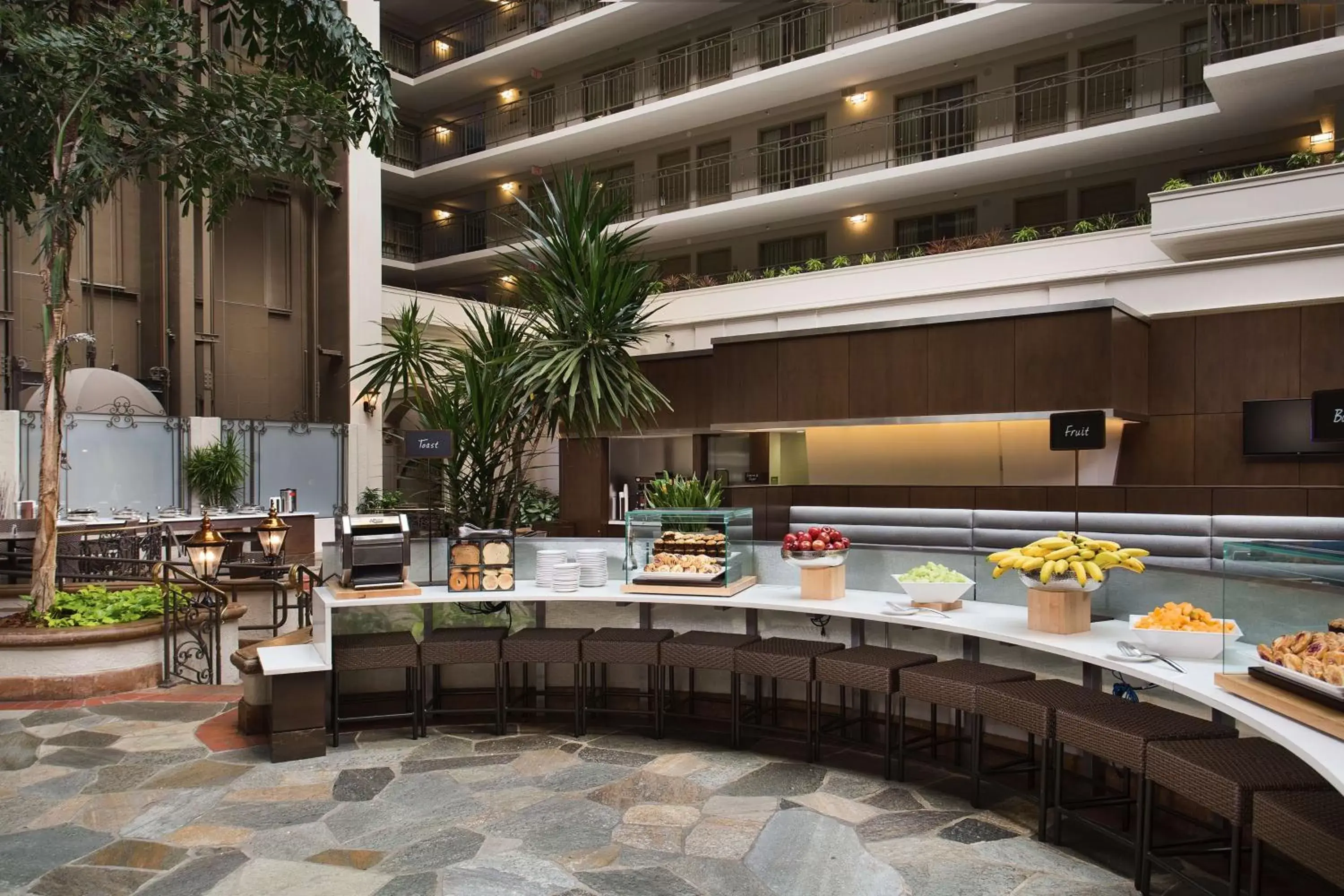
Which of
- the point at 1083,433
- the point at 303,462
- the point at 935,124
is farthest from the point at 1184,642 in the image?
the point at 935,124

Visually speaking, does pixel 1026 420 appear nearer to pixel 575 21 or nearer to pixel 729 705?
pixel 729 705

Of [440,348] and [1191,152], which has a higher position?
[1191,152]

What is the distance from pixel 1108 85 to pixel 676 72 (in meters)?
8.34

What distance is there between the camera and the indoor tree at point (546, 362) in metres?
6.58

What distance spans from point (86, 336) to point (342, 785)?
5.47 m

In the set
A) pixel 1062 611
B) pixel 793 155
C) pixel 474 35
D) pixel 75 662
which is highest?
pixel 474 35

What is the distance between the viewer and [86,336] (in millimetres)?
7812

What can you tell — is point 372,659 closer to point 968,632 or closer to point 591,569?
point 591,569

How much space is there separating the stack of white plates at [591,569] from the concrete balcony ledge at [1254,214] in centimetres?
853

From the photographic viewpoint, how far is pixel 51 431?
646 centimetres

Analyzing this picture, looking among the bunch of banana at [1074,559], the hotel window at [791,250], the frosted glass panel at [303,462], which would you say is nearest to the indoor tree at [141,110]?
the bunch of banana at [1074,559]

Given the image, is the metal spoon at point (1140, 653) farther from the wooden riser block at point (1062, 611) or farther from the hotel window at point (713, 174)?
the hotel window at point (713, 174)

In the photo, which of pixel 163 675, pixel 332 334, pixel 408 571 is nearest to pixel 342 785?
pixel 408 571

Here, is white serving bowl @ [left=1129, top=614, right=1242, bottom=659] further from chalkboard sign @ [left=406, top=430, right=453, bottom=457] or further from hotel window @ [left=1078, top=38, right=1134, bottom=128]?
hotel window @ [left=1078, top=38, right=1134, bottom=128]
